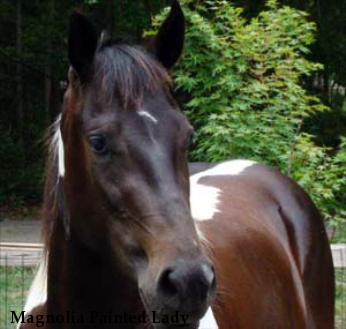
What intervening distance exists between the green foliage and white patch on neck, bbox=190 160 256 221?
94 centimetres

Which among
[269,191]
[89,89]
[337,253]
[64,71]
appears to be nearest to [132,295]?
[89,89]

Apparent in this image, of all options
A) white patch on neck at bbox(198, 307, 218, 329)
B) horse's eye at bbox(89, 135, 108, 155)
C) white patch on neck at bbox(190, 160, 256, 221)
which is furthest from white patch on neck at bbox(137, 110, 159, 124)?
white patch on neck at bbox(190, 160, 256, 221)

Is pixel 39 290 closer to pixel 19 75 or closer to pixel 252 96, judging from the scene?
pixel 252 96

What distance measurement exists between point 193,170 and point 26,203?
9.88 meters

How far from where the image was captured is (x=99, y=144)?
1.92 metres

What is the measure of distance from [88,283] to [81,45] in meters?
0.69

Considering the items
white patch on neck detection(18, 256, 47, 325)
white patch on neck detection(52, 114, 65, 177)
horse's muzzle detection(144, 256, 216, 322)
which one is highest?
white patch on neck detection(52, 114, 65, 177)

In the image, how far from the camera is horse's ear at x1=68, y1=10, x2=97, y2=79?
2.06m

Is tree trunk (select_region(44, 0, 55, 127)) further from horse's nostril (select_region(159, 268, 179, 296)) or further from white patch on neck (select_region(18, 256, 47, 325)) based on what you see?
horse's nostril (select_region(159, 268, 179, 296))

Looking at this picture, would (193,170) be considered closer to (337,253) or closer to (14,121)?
(337,253)

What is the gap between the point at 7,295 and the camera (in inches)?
219

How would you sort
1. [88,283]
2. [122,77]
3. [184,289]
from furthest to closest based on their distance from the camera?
1. [88,283]
2. [122,77]
3. [184,289]

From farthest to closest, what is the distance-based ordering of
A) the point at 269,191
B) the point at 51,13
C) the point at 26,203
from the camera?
the point at 51,13, the point at 26,203, the point at 269,191

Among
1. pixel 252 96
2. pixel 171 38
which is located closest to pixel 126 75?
pixel 171 38
